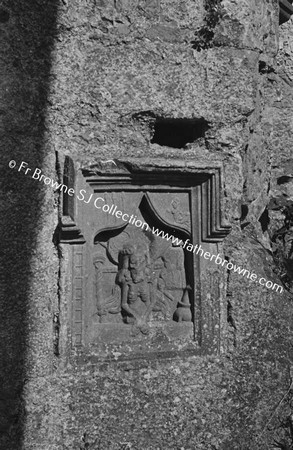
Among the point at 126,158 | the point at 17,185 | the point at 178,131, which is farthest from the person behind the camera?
the point at 178,131

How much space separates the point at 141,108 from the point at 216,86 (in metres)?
0.47

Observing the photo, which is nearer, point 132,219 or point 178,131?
point 132,219

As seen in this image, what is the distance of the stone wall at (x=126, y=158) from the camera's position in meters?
3.11

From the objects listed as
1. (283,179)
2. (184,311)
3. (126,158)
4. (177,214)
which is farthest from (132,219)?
(283,179)

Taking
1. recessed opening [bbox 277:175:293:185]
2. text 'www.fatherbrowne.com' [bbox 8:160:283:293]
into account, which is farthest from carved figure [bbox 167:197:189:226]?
recessed opening [bbox 277:175:293:185]

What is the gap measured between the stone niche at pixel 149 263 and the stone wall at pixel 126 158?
0.25ft

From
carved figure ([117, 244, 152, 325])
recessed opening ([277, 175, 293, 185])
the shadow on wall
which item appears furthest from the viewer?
recessed opening ([277, 175, 293, 185])

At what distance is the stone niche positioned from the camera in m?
3.26

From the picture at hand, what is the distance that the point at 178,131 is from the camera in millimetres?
3553

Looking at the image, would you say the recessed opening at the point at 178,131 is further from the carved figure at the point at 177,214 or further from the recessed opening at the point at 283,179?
the recessed opening at the point at 283,179

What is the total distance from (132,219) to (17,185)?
675 millimetres

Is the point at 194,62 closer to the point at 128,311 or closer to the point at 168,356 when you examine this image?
the point at 128,311

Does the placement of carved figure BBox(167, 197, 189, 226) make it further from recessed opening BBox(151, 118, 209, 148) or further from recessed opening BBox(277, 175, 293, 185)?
recessed opening BBox(277, 175, 293, 185)

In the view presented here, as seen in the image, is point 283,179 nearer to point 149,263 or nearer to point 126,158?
point 149,263
